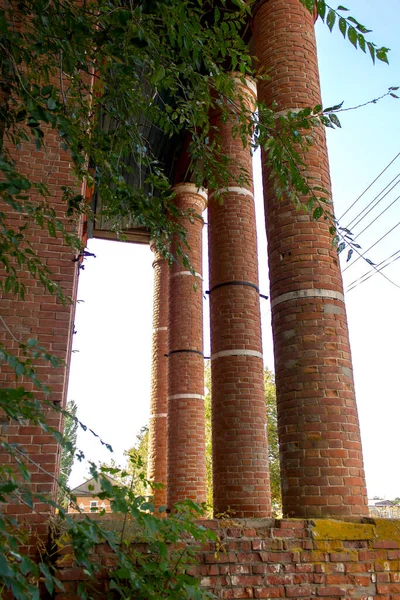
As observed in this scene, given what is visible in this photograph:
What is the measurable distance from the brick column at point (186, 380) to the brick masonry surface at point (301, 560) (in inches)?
258

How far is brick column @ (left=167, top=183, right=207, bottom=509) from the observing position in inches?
416

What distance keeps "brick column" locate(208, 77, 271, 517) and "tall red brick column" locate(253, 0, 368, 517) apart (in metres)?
2.01

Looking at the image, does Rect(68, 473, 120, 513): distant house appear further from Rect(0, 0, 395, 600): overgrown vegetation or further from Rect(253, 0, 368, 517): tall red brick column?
Rect(253, 0, 368, 517): tall red brick column

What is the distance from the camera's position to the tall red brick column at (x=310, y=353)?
13.8 ft

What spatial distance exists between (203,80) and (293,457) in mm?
3163

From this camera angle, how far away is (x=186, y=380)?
11.5m

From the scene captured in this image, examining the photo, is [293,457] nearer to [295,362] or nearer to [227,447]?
[295,362]

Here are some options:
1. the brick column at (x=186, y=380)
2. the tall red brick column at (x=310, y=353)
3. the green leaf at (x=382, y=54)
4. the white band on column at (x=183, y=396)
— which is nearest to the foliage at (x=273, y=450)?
the brick column at (x=186, y=380)

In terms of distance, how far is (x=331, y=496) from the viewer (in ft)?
13.5

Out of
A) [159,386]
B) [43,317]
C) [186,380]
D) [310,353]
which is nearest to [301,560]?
[310,353]

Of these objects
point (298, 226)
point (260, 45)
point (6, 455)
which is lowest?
point (6, 455)

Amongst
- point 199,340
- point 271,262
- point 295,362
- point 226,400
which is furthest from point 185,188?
point 295,362

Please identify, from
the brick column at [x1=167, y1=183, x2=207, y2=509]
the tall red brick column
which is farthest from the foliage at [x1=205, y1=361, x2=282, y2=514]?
the tall red brick column

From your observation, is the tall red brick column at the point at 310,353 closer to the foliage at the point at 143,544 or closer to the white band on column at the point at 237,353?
Result: the foliage at the point at 143,544
